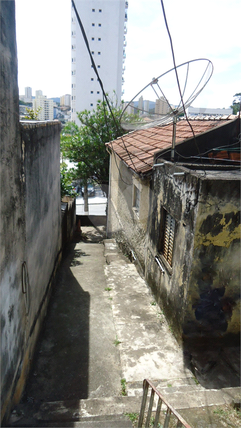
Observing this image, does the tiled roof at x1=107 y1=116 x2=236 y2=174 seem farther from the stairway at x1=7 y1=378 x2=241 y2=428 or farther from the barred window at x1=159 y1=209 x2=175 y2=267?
the stairway at x1=7 y1=378 x2=241 y2=428

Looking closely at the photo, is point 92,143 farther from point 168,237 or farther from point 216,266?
point 216,266

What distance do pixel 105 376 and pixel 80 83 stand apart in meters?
46.4

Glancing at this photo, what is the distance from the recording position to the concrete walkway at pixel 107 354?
13.8ft

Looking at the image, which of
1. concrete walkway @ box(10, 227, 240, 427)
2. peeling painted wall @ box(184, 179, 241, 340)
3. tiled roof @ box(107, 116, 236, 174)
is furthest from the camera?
tiled roof @ box(107, 116, 236, 174)

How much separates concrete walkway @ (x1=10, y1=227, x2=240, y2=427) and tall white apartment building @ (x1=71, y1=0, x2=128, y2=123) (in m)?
38.5

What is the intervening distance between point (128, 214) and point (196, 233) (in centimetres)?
585

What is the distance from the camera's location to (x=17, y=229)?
3912mm

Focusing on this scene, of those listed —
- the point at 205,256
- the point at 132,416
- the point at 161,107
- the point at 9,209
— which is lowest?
the point at 132,416

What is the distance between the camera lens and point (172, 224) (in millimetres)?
6242

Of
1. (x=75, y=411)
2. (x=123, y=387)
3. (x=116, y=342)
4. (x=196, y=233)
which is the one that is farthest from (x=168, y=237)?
(x=75, y=411)

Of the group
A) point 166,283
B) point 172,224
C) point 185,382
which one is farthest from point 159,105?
point 185,382

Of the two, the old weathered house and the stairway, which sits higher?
the old weathered house

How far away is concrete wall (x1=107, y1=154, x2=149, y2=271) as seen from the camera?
8375 mm

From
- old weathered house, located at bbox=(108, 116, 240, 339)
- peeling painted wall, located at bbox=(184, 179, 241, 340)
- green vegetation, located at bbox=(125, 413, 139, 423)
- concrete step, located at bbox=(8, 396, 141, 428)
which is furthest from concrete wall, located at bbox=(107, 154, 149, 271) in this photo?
green vegetation, located at bbox=(125, 413, 139, 423)
